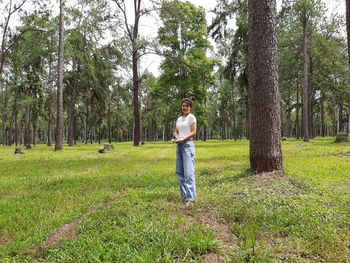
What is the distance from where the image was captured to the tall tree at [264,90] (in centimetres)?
817

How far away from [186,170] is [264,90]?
3.42 metres

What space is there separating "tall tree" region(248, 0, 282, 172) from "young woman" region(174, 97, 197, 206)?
267 centimetres

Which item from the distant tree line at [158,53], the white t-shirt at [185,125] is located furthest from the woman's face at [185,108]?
the distant tree line at [158,53]

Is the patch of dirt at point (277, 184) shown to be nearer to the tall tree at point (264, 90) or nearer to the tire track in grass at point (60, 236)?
the tall tree at point (264, 90)

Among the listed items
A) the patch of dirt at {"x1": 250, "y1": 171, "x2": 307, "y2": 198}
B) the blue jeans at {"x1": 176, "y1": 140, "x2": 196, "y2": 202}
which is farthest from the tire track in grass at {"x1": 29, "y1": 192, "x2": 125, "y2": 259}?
the patch of dirt at {"x1": 250, "y1": 171, "x2": 307, "y2": 198}

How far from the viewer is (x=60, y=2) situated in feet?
76.8

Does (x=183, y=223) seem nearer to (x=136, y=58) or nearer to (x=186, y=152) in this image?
(x=186, y=152)

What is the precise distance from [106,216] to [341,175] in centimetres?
647


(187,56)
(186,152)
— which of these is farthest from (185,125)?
(187,56)

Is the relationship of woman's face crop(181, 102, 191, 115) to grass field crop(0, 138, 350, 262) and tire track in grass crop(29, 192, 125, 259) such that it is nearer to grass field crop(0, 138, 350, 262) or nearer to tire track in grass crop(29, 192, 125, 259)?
grass field crop(0, 138, 350, 262)

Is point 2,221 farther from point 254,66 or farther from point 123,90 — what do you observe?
point 123,90

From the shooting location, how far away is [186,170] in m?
6.04

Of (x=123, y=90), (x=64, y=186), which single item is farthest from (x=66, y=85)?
(x=64, y=186)

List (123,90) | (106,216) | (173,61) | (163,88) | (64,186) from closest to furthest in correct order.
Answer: (106,216), (64,186), (173,61), (163,88), (123,90)
